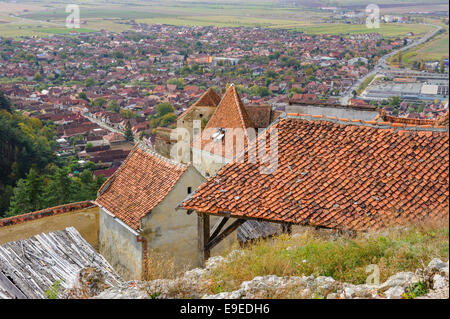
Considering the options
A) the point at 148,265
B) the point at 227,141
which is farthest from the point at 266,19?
the point at 148,265

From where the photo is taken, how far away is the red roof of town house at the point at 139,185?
390 inches

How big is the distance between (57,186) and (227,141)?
10.3 meters

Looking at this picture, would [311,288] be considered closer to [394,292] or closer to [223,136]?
[394,292]

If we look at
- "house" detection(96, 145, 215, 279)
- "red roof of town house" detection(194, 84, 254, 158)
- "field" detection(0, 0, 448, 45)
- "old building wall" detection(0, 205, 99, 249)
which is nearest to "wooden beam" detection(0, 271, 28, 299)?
"house" detection(96, 145, 215, 279)

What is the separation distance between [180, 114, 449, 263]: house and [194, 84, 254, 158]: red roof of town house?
6.30m

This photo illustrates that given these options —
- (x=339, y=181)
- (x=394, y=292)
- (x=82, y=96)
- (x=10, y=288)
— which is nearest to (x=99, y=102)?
(x=82, y=96)

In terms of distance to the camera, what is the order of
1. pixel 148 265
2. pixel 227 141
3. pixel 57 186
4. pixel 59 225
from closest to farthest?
pixel 148 265 < pixel 59 225 < pixel 227 141 < pixel 57 186

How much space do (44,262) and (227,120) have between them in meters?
6.93

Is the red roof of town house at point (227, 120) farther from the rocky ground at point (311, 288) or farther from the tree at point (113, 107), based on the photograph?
the tree at point (113, 107)

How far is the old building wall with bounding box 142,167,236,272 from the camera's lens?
9695mm

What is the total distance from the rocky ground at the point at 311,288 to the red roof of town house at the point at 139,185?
4629mm
